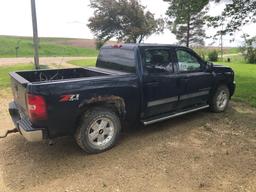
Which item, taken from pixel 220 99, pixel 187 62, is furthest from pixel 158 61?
pixel 220 99

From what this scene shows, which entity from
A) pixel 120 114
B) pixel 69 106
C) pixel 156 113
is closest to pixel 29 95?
pixel 69 106

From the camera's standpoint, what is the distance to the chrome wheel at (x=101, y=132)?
445cm

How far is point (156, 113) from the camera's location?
17.4 feet

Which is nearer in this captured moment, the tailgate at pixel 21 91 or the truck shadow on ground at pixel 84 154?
the truck shadow on ground at pixel 84 154

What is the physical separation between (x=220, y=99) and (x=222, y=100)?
0.32 ft

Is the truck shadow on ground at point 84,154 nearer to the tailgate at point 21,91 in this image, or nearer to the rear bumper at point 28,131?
the rear bumper at point 28,131

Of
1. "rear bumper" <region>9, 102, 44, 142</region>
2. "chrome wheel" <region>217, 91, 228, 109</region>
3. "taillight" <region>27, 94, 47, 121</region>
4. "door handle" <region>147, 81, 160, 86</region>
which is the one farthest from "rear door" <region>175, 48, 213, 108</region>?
"rear bumper" <region>9, 102, 44, 142</region>

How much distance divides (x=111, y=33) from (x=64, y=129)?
16.2 metres

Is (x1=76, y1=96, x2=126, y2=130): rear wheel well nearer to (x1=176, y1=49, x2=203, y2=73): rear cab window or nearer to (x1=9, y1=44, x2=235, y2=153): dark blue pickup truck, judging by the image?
(x1=9, y1=44, x2=235, y2=153): dark blue pickup truck

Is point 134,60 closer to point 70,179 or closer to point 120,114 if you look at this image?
point 120,114

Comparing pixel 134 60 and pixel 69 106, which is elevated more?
pixel 134 60

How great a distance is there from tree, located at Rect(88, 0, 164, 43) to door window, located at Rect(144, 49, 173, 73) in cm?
1364

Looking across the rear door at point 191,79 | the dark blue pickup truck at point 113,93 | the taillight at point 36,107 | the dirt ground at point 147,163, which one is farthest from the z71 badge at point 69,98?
the rear door at point 191,79

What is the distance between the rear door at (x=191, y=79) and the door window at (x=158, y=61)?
0.23 meters
